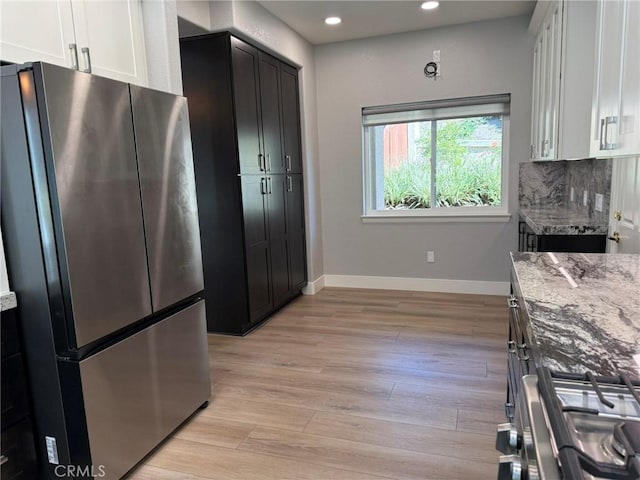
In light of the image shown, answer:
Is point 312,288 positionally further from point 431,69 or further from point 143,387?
point 143,387

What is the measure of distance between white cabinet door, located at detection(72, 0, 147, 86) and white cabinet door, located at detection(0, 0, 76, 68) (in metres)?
0.06

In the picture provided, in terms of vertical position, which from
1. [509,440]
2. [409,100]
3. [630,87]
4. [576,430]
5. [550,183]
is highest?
[409,100]

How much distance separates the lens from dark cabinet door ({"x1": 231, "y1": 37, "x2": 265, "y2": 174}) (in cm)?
321

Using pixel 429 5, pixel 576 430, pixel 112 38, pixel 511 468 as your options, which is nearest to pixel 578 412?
pixel 576 430

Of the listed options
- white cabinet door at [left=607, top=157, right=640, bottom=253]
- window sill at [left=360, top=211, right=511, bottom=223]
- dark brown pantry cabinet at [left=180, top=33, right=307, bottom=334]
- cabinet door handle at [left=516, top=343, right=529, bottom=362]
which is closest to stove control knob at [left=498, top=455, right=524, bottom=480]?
cabinet door handle at [left=516, top=343, right=529, bottom=362]

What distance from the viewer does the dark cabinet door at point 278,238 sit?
376cm

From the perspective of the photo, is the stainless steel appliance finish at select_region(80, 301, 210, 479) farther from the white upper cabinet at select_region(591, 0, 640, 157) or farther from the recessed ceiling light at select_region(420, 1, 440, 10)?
the recessed ceiling light at select_region(420, 1, 440, 10)

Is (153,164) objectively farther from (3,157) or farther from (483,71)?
(483,71)

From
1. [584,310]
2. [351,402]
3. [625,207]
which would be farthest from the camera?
[351,402]

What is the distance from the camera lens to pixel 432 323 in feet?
Result: 11.6

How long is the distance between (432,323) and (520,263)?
1.93 metres

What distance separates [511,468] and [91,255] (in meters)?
1.51

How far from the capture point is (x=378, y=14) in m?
3.62

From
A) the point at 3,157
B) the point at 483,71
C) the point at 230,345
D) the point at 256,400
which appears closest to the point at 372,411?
the point at 256,400
